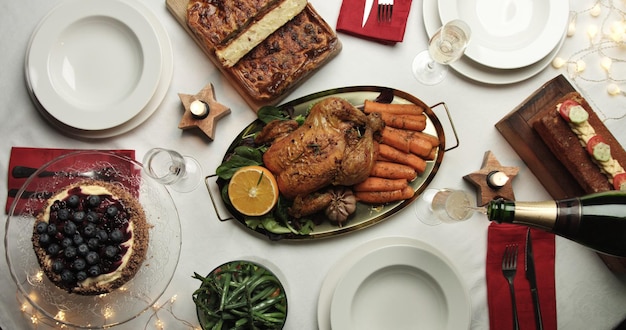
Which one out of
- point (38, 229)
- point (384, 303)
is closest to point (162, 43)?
point (38, 229)

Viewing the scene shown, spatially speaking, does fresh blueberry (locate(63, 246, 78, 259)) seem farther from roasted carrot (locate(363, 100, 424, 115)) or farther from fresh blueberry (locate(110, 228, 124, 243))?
roasted carrot (locate(363, 100, 424, 115))

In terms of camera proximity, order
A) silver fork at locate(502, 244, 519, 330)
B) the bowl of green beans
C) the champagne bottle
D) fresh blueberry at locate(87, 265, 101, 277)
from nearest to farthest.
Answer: the champagne bottle < fresh blueberry at locate(87, 265, 101, 277) < the bowl of green beans < silver fork at locate(502, 244, 519, 330)

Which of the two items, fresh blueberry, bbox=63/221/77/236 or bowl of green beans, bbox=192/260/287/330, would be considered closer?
fresh blueberry, bbox=63/221/77/236

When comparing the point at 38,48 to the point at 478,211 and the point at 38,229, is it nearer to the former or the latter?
the point at 38,229

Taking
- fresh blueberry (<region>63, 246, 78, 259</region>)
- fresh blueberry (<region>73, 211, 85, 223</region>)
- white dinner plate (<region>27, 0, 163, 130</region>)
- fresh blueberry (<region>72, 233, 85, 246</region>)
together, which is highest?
white dinner plate (<region>27, 0, 163, 130</region>)

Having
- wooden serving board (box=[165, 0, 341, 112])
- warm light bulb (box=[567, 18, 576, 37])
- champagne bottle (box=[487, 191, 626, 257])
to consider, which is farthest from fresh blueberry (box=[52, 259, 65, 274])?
warm light bulb (box=[567, 18, 576, 37])

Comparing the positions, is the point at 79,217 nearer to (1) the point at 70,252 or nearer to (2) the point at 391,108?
(1) the point at 70,252

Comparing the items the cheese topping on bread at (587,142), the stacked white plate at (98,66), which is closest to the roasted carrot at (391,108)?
the cheese topping on bread at (587,142)
